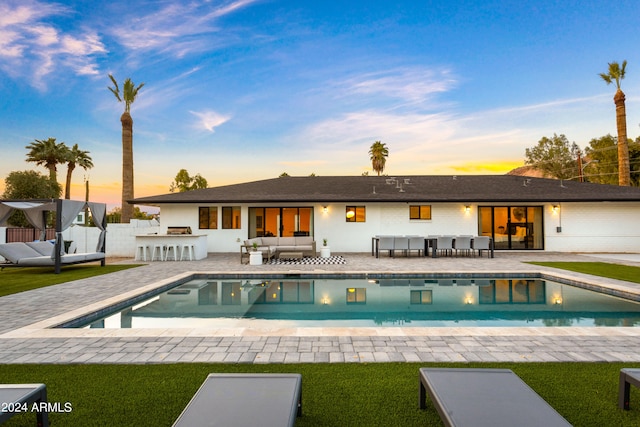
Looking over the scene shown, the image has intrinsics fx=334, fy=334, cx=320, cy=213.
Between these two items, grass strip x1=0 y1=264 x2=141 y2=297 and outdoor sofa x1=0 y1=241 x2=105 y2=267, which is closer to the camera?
grass strip x1=0 y1=264 x2=141 y2=297

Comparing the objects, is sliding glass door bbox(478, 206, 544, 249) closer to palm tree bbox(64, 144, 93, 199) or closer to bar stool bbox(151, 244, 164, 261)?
bar stool bbox(151, 244, 164, 261)

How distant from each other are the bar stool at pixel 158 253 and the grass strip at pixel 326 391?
10.3 m

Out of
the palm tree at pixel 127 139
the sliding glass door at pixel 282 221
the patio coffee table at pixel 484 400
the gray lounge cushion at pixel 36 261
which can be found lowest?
the gray lounge cushion at pixel 36 261

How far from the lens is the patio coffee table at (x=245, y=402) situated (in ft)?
6.36

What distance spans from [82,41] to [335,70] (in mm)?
11365

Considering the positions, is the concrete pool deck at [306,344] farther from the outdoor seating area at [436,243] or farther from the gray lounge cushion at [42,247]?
the outdoor seating area at [436,243]

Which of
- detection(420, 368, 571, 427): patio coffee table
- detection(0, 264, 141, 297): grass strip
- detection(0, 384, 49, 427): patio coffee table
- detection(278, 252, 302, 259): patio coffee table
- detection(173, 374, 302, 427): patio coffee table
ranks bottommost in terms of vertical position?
detection(0, 264, 141, 297): grass strip

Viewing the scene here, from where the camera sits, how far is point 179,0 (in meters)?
13.0

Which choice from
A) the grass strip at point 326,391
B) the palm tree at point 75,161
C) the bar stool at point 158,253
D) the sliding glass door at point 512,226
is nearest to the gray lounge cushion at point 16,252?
the bar stool at point 158,253

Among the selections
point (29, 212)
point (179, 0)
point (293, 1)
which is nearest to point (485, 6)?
point (293, 1)

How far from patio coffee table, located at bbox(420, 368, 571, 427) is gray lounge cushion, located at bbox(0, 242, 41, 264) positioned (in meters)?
12.8

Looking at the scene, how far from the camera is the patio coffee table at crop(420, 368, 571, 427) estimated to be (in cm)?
194

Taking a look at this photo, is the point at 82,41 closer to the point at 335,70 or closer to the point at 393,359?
the point at 335,70

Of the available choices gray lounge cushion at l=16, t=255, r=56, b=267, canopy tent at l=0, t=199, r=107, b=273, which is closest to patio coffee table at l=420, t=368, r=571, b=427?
canopy tent at l=0, t=199, r=107, b=273
